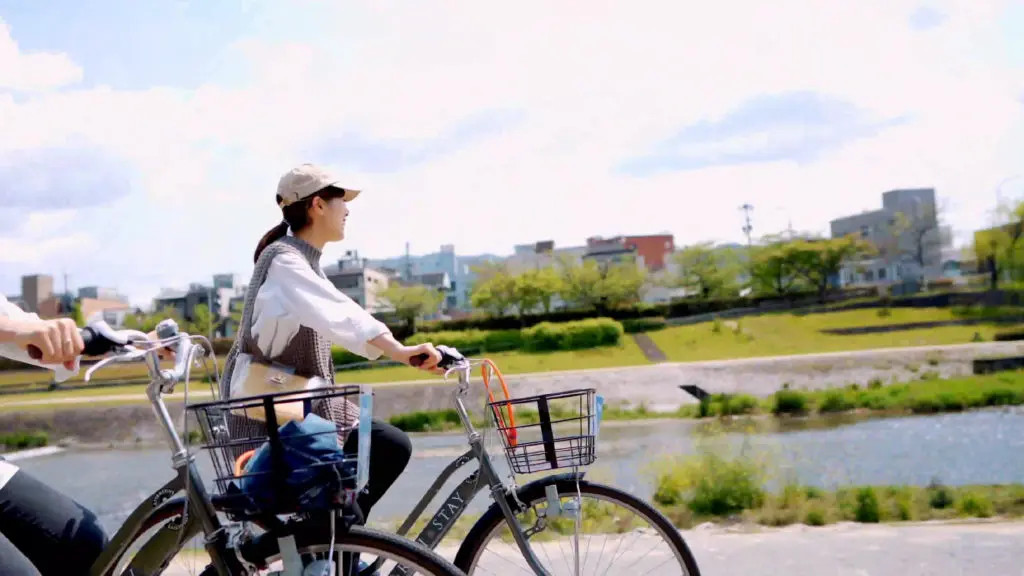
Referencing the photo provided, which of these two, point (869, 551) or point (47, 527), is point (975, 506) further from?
point (47, 527)

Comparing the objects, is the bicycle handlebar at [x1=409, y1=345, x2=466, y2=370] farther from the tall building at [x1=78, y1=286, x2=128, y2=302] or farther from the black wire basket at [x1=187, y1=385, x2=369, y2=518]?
the tall building at [x1=78, y1=286, x2=128, y2=302]

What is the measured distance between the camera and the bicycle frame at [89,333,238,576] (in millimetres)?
1991

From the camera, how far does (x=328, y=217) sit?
107 inches

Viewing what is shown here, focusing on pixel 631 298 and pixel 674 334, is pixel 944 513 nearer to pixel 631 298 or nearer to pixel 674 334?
pixel 674 334

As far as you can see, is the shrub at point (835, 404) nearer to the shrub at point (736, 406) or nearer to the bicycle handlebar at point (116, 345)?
the shrub at point (736, 406)

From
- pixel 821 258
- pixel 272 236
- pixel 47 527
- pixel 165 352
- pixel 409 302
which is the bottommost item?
pixel 409 302

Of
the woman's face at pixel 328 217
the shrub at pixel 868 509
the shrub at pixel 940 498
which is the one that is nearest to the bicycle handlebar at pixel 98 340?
the woman's face at pixel 328 217

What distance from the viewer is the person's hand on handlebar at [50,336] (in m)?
1.77

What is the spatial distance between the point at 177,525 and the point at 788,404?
28347mm

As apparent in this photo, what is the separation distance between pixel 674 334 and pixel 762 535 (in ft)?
175

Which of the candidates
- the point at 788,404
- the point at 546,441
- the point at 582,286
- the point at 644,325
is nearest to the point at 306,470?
the point at 546,441

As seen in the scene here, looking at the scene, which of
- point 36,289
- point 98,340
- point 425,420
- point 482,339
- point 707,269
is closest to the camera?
point 98,340

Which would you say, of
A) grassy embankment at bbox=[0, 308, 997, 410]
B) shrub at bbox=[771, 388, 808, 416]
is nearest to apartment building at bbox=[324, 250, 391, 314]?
grassy embankment at bbox=[0, 308, 997, 410]

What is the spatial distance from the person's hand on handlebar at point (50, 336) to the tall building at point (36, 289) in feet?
240
